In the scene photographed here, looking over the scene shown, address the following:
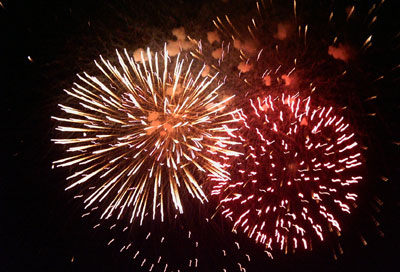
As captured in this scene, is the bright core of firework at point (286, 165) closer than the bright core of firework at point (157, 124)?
No

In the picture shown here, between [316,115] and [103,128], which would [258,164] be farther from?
[103,128]

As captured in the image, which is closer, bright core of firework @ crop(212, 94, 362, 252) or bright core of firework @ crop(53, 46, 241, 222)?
bright core of firework @ crop(53, 46, 241, 222)

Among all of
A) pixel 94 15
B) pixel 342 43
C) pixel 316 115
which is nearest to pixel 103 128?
pixel 94 15

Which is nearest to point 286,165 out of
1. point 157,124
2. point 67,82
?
point 157,124

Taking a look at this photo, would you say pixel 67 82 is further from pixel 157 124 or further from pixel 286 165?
pixel 286 165
